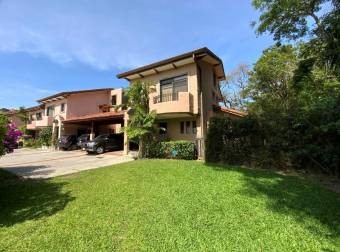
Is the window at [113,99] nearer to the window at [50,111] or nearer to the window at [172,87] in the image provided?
the window at [50,111]

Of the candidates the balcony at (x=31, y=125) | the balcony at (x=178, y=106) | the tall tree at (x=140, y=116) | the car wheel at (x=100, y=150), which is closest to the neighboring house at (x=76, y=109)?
the balcony at (x=31, y=125)

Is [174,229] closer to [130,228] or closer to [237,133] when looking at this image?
[130,228]

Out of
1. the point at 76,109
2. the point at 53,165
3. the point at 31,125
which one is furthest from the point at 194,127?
the point at 31,125

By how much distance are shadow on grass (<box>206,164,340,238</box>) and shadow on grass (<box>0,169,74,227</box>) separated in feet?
18.6

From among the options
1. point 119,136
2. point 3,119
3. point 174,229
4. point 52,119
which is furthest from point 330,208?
point 52,119

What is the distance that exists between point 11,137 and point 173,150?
8.48 meters

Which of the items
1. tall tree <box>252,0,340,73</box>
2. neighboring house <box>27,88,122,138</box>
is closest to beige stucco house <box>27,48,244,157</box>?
tall tree <box>252,0,340,73</box>

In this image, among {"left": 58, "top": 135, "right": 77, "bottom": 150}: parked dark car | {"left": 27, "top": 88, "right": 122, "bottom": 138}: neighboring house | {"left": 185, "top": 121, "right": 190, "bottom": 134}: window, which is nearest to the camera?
{"left": 185, "top": 121, "right": 190, "bottom": 134}: window

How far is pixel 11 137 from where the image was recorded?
6.50 meters

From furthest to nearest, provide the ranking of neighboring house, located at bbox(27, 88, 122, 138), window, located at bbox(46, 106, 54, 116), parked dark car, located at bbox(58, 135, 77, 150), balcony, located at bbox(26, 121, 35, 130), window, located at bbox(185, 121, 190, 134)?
balcony, located at bbox(26, 121, 35, 130) < window, located at bbox(46, 106, 54, 116) < neighboring house, located at bbox(27, 88, 122, 138) < parked dark car, located at bbox(58, 135, 77, 150) < window, located at bbox(185, 121, 190, 134)

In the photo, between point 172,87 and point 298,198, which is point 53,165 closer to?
point 172,87

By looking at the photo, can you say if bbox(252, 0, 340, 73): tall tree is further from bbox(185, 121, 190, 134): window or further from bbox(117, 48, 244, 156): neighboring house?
bbox(185, 121, 190, 134): window

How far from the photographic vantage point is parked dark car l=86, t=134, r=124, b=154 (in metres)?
17.9

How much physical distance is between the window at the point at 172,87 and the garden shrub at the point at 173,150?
398 centimetres
